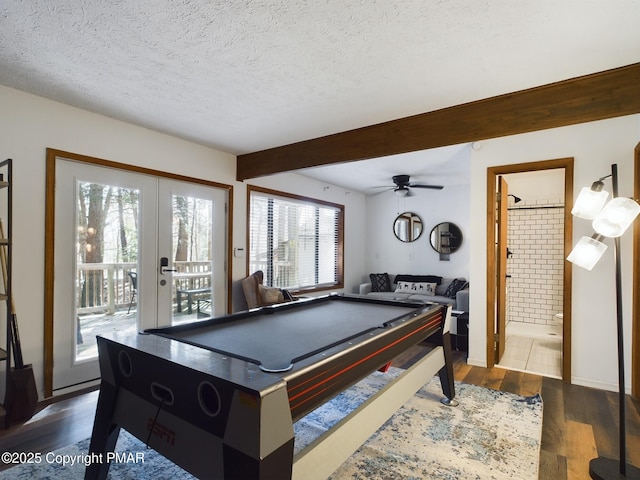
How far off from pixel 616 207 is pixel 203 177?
147 inches

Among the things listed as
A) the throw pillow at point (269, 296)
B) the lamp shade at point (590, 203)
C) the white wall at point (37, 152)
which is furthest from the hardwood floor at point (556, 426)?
the throw pillow at point (269, 296)

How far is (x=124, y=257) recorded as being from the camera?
3.31m

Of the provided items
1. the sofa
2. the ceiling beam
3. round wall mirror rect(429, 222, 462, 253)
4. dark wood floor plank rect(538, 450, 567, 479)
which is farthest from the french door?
round wall mirror rect(429, 222, 462, 253)

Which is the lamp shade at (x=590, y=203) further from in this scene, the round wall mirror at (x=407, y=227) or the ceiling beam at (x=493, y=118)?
the round wall mirror at (x=407, y=227)

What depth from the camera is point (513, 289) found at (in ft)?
18.7

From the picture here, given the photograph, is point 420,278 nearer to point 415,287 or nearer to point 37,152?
point 415,287

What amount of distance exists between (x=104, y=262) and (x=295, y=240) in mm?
3046

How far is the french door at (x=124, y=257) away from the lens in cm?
294

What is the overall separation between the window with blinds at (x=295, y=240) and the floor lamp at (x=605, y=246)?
142 inches

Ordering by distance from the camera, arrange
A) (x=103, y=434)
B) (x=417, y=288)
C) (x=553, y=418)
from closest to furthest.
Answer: (x=103, y=434)
(x=553, y=418)
(x=417, y=288)

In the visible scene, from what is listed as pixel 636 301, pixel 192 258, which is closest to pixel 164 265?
pixel 192 258

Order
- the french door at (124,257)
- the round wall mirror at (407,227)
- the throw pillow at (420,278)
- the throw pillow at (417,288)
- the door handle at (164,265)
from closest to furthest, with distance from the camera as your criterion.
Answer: the french door at (124,257), the door handle at (164,265), the throw pillow at (417,288), the throw pillow at (420,278), the round wall mirror at (407,227)

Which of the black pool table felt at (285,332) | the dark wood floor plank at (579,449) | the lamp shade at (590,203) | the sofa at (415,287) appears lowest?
the dark wood floor plank at (579,449)

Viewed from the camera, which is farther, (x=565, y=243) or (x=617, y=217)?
(x=565, y=243)
